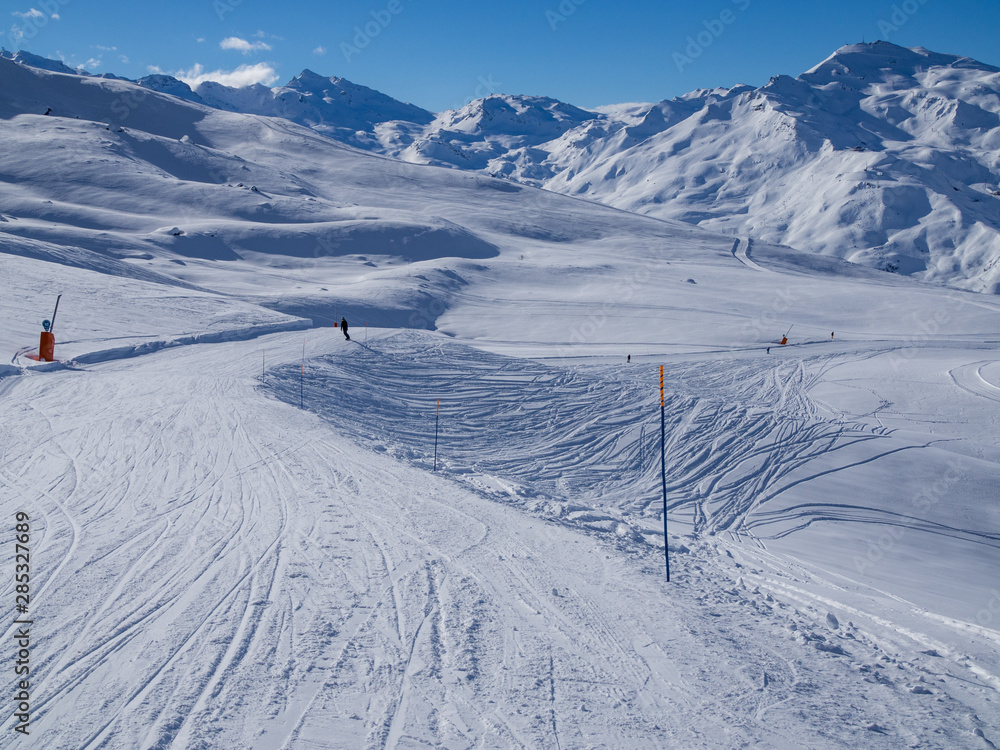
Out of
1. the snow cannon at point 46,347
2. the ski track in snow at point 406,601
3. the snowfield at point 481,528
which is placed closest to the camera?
the ski track in snow at point 406,601

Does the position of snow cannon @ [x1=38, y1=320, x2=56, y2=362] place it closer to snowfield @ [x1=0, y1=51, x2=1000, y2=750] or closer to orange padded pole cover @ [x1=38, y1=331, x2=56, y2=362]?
orange padded pole cover @ [x1=38, y1=331, x2=56, y2=362]

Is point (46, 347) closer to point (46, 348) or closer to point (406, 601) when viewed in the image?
point (46, 348)

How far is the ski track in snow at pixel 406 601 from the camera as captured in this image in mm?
5785

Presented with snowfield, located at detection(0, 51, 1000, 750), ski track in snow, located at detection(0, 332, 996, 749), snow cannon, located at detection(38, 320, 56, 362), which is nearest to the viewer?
ski track in snow, located at detection(0, 332, 996, 749)

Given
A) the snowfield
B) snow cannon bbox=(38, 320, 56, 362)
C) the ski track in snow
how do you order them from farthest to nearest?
1. snow cannon bbox=(38, 320, 56, 362)
2. the snowfield
3. the ski track in snow

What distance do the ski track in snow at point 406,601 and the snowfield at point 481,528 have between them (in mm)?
47

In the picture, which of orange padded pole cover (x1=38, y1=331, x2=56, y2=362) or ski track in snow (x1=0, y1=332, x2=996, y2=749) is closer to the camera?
ski track in snow (x1=0, y1=332, x2=996, y2=749)

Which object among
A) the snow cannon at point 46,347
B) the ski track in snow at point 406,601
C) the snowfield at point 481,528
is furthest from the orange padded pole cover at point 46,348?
the ski track in snow at point 406,601

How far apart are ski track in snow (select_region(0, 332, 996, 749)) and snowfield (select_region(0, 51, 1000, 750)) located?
0.05 m

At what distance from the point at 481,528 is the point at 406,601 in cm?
295

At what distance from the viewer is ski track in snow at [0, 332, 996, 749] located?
579 centimetres

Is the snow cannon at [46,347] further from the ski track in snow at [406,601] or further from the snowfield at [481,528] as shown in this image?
the ski track in snow at [406,601]

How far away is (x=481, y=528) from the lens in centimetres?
1054

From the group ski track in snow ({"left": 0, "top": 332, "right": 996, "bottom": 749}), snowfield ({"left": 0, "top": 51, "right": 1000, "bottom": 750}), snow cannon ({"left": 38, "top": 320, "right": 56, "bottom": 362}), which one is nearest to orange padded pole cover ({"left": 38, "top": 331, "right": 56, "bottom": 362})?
snow cannon ({"left": 38, "top": 320, "right": 56, "bottom": 362})
